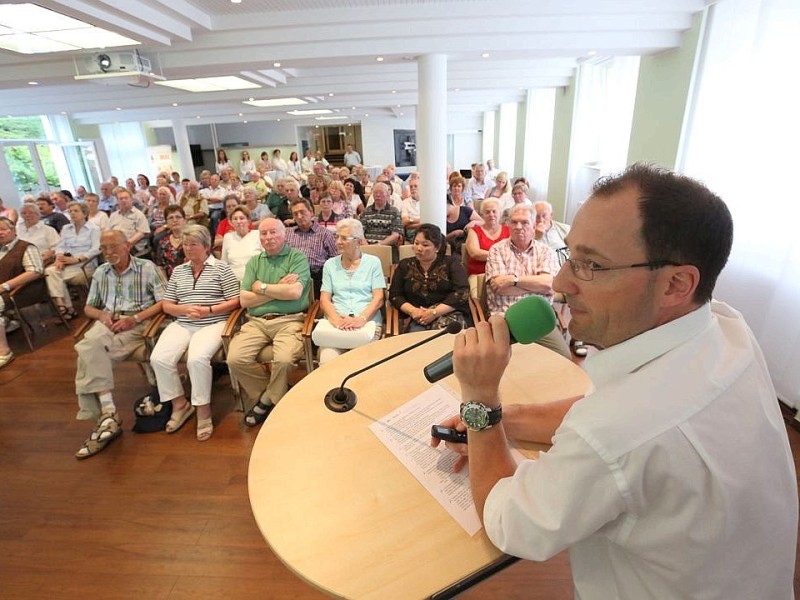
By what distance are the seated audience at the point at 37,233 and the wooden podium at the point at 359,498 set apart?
5069 mm

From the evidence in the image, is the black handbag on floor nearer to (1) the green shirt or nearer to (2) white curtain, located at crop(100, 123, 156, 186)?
(1) the green shirt

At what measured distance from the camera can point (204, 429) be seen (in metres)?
2.71

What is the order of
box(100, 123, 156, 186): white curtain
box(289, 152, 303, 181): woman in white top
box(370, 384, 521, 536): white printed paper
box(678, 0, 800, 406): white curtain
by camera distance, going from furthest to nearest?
box(100, 123, 156, 186): white curtain, box(289, 152, 303, 181): woman in white top, box(678, 0, 800, 406): white curtain, box(370, 384, 521, 536): white printed paper

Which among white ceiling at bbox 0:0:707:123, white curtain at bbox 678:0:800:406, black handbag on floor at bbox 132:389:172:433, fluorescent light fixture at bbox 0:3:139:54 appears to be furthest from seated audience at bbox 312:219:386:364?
fluorescent light fixture at bbox 0:3:139:54

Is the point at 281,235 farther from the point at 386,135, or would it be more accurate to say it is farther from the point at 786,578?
the point at 386,135

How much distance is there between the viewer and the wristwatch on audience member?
96cm

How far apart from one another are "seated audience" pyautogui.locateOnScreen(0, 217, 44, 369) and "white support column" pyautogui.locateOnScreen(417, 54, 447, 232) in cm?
398

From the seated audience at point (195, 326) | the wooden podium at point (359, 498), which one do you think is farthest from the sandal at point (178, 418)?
the wooden podium at point (359, 498)

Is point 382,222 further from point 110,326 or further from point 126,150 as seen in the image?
point 126,150

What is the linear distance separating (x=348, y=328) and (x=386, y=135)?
1615cm

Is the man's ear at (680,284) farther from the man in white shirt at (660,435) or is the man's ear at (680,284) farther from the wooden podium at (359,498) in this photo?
the wooden podium at (359,498)

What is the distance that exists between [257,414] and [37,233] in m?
4.20

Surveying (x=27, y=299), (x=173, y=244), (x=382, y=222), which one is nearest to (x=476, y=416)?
(x=382, y=222)

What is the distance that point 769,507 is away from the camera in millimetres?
699
